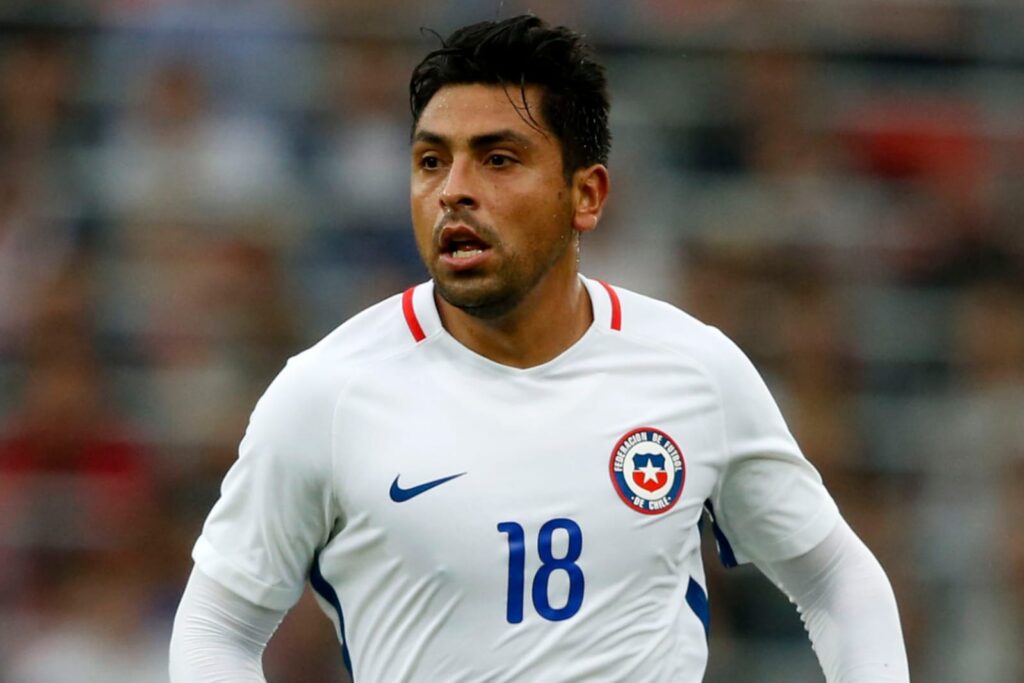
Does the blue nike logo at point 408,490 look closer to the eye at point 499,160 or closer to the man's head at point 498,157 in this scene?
the man's head at point 498,157

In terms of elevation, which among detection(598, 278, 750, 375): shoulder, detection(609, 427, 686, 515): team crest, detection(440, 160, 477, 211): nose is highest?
detection(440, 160, 477, 211): nose

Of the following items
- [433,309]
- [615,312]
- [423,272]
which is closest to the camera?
[433,309]

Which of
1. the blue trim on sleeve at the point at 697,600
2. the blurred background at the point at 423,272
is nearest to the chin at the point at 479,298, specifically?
the blue trim on sleeve at the point at 697,600

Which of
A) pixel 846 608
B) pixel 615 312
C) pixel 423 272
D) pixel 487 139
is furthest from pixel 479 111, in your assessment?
pixel 423 272

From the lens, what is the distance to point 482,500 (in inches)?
128

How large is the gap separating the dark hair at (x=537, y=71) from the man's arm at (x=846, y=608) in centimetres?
89

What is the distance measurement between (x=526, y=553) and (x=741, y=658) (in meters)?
3.42

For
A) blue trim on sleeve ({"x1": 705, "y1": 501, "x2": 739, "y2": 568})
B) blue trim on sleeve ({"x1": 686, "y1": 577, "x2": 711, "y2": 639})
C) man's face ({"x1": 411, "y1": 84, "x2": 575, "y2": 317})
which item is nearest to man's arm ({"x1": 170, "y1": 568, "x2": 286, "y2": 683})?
man's face ({"x1": 411, "y1": 84, "x2": 575, "y2": 317})

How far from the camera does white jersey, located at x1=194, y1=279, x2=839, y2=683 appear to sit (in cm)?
322

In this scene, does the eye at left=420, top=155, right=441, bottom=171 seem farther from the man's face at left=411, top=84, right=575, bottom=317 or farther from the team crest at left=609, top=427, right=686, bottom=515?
the team crest at left=609, top=427, right=686, bottom=515

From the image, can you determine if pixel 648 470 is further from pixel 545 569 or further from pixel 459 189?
pixel 459 189

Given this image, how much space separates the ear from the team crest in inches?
16.9

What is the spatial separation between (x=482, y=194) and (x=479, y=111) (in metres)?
0.16

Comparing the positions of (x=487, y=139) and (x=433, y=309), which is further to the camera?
(x=433, y=309)
